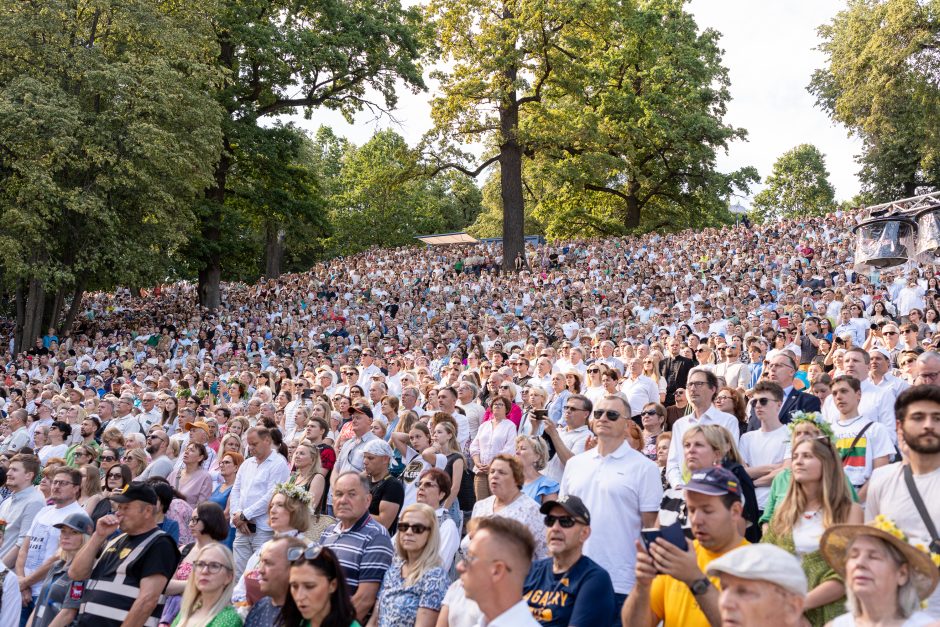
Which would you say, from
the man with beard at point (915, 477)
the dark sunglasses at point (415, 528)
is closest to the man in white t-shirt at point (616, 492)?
the dark sunglasses at point (415, 528)

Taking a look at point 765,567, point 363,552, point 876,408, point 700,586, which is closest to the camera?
point 765,567

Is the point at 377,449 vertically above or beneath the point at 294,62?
beneath

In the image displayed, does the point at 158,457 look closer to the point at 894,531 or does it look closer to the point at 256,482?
the point at 256,482

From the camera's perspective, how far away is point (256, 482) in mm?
6953

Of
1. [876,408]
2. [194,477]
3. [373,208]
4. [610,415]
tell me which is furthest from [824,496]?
[373,208]

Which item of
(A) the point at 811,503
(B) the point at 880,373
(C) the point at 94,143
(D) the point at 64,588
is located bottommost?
(D) the point at 64,588

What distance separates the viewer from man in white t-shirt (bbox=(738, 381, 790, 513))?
565 centimetres

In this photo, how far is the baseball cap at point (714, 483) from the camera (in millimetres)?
3312

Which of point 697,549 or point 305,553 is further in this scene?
point 305,553

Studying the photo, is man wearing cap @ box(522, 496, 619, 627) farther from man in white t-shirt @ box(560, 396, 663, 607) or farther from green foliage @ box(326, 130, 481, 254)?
green foliage @ box(326, 130, 481, 254)

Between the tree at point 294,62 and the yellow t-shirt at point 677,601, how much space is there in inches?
1049

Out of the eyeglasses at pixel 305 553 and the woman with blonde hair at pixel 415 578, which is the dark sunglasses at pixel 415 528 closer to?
the woman with blonde hair at pixel 415 578

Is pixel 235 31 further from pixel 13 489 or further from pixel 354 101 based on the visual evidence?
pixel 13 489

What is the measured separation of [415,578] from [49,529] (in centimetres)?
366
